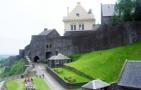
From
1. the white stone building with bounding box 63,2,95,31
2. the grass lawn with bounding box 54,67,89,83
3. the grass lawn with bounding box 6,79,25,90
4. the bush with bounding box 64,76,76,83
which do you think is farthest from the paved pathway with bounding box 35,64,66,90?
the white stone building with bounding box 63,2,95,31

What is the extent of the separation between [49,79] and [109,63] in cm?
1036

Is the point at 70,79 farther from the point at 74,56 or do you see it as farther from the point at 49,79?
the point at 74,56

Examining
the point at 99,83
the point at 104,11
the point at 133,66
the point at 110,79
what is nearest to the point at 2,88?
the point at 110,79

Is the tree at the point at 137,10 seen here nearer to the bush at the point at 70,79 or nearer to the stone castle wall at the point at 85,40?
the stone castle wall at the point at 85,40

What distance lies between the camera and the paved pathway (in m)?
62.8

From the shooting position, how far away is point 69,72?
72.1 meters

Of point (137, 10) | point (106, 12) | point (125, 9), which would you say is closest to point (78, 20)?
point (106, 12)

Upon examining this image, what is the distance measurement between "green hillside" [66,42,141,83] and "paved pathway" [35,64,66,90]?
177 inches

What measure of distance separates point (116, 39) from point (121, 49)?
8.74m

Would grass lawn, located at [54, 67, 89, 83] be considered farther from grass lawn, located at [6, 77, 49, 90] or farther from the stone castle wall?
the stone castle wall

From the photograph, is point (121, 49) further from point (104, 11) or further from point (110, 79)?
point (104, 11)

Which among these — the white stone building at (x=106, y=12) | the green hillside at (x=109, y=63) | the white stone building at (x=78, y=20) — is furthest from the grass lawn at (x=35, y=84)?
the white stone building at (x=78, y=20)

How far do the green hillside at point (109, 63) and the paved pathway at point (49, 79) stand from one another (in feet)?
14.7

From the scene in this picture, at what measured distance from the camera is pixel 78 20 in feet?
357
